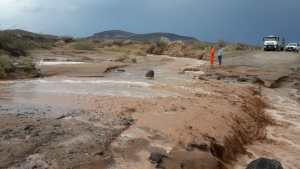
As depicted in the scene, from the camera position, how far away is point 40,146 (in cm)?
773

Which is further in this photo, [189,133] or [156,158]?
[189,133]

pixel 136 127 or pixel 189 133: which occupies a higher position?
pixel 136 127

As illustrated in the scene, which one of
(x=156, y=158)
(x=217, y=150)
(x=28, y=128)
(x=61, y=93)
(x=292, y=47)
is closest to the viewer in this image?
(x=156, y=158)

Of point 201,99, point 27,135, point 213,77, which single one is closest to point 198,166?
point 27,135

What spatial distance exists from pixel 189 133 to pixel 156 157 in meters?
1.89

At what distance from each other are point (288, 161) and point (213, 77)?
15176mm

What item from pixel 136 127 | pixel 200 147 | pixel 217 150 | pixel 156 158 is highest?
pixel 136 127

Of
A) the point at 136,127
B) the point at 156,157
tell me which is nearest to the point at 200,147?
the point at 156,157

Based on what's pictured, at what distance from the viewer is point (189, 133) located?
9539mm

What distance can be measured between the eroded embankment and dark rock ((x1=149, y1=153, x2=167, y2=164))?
16 millimetres

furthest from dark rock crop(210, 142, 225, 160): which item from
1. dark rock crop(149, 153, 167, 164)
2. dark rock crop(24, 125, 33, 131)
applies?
dark rock crop(24, 125, 33, 131)

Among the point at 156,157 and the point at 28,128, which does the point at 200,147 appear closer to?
the point at 156,157

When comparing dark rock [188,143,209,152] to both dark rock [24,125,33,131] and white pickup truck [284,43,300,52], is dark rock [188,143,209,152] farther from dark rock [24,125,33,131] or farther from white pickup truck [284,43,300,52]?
white pickup truck [284,43,300,52]

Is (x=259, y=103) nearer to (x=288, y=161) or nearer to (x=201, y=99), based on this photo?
(x=201, y=99)
